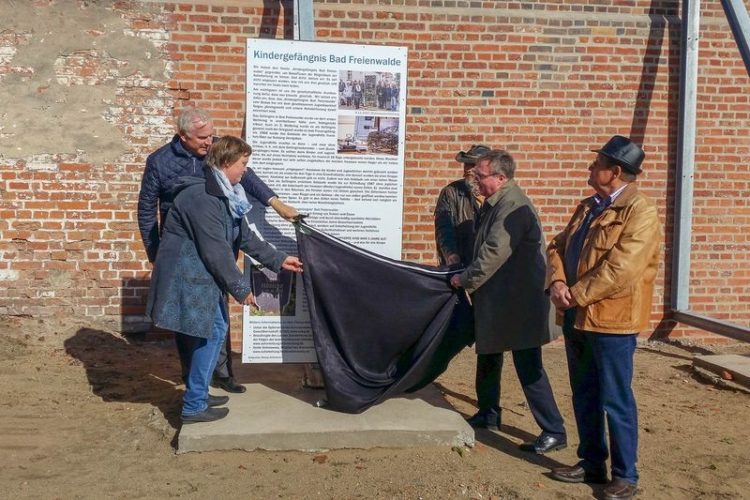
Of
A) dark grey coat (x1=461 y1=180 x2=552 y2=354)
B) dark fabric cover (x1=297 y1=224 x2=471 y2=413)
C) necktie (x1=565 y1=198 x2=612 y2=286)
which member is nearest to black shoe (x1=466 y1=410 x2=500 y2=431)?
dark fabric cover (x1=297 y1=224 x2=471 y2=413)

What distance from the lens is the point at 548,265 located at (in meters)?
5.03

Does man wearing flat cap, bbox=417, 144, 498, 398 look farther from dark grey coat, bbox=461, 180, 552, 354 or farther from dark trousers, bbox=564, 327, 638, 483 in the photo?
dark trousers, bbox=564, 327, 638, 483

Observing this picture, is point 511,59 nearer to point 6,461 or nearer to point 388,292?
point 388,292

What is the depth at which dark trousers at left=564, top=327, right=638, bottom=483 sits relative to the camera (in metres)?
4.54

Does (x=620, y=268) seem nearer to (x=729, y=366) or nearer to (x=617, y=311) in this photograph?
(x=617, y=311)

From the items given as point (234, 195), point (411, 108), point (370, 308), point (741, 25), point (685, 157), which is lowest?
point (370, 308)

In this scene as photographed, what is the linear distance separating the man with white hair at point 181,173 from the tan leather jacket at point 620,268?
2063 millimetres

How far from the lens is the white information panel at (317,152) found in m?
5.77

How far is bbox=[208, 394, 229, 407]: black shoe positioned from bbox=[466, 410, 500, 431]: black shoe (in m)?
1.71

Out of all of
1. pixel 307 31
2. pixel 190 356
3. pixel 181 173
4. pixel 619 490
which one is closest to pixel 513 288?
pixel 619 490

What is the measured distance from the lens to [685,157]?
27.6 ft

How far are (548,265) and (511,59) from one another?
12.5ft

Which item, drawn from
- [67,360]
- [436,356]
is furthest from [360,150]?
[67,360]

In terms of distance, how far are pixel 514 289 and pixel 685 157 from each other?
401 centimetres
